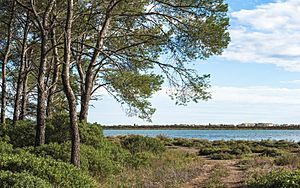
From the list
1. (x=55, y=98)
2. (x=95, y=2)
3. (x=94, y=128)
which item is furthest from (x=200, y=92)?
(x=55, y=98)

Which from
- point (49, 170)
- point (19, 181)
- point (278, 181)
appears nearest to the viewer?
point (19, 181)

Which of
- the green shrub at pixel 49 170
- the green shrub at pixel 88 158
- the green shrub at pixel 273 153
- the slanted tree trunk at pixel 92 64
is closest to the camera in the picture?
the green shrub at pixel 49 170

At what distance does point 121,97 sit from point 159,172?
9538 mm

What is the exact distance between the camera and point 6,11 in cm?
2195

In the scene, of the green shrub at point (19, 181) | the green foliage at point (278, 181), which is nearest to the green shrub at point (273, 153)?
the green foliage at point (278, 181)

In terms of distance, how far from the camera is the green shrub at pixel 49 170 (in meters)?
→ 8.73

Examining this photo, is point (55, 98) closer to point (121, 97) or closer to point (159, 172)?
point (121, 97)

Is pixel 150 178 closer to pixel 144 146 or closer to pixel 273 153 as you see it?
pixel 144 146

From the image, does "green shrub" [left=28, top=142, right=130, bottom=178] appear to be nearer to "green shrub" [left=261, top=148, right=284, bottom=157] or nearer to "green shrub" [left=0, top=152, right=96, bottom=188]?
"green shrub" [left=0, top=152, right=96, bottom=188]

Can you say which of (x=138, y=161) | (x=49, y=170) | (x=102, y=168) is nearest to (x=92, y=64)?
(x=138, y=161)

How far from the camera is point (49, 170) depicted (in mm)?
8938

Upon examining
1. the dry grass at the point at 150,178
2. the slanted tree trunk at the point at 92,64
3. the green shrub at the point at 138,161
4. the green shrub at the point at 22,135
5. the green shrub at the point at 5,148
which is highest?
the slanted tree trunk at the point at 92,64

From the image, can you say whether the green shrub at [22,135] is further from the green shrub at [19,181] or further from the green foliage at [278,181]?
the green shrub at [19,181]

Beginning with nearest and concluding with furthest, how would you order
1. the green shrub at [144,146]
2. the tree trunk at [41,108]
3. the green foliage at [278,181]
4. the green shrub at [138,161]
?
the green foliage at [278,181], the tree trunk at [41,108], the green shrub at [138,161], the green shrub at [144,146]
